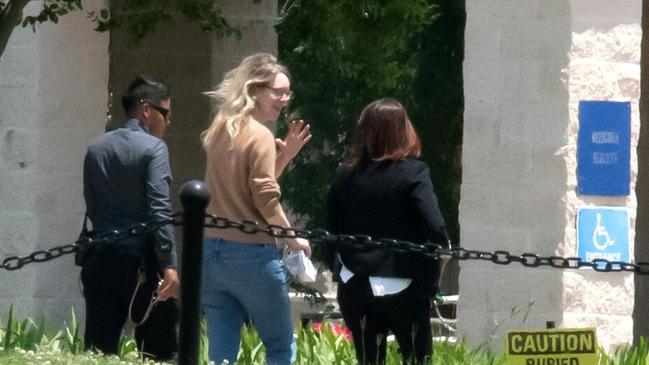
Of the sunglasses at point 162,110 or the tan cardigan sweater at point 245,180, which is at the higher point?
the sunglasses at point 162,110

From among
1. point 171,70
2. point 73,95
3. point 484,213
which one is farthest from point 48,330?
point 171,70

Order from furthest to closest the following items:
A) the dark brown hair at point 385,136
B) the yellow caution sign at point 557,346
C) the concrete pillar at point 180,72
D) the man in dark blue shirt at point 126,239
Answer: the concrete pillar at point 180,72
the man in dark blue shirt at point 126,239
the dark brown hair at point 385,136
the yellow caution sign at point 557,346

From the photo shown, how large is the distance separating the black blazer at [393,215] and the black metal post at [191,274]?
1.88 m

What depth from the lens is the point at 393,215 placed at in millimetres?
7387

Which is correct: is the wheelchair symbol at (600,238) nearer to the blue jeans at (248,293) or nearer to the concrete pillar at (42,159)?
the blue jeans at (248,293)

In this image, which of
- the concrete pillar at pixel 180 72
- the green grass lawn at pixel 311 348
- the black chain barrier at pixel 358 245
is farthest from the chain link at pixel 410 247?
the concrete pillar at pixel 180 72

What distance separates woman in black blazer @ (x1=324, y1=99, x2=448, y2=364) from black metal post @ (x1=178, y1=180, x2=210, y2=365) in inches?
74.9

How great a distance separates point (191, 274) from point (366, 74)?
682 centimetres

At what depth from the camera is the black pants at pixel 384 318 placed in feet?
24.4

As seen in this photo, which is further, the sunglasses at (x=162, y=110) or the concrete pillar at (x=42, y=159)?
the concrete pillar at (x=42, y=159)

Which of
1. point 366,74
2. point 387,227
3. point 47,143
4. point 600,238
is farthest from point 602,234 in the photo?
point 366,74

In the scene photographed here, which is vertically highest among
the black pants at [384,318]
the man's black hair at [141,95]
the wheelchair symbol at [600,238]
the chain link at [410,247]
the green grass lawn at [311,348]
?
the man's black hair at [141,95]

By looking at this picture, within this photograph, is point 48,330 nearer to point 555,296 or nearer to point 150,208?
point 150,208

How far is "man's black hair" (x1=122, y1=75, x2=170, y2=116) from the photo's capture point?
800 centimetres
